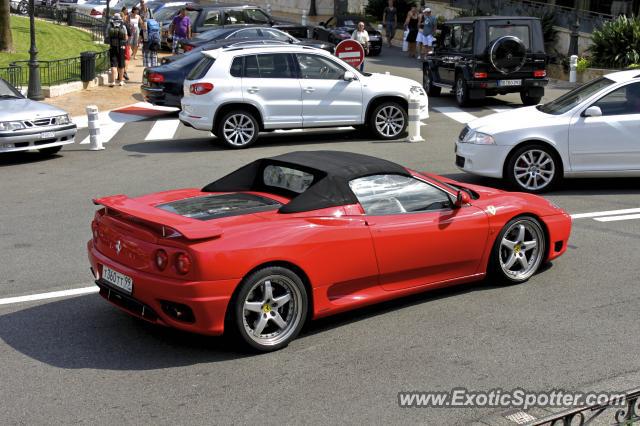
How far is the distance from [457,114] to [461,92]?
3.82 ft

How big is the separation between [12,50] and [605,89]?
75.4ft

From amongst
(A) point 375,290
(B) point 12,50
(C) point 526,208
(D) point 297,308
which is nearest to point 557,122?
(C) point 526,208

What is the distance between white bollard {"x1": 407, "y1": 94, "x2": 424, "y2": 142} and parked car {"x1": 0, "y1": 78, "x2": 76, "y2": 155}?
6.14m

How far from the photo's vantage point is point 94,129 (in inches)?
672

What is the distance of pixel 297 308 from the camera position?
6.91 meters

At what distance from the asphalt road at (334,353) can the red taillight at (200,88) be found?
6862 mm

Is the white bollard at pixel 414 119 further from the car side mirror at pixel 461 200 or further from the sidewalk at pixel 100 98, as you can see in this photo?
the car side mirror at pixel 461 200

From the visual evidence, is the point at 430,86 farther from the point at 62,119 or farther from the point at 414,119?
the point at 62,119

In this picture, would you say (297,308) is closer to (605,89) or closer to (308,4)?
(605,89)

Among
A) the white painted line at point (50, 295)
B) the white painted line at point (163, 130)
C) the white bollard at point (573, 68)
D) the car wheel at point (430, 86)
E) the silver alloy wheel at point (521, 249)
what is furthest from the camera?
the white bollard at point (573, 68)

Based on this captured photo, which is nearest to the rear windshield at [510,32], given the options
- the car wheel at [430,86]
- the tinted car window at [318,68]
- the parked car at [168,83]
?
the car wheel at [430,86]

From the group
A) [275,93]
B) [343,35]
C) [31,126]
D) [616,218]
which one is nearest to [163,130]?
[275,93]

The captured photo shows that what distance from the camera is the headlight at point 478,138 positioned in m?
12.6

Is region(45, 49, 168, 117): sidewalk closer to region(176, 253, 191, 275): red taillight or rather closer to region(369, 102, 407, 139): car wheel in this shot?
region(369, 102, 407, 139): car wheel
